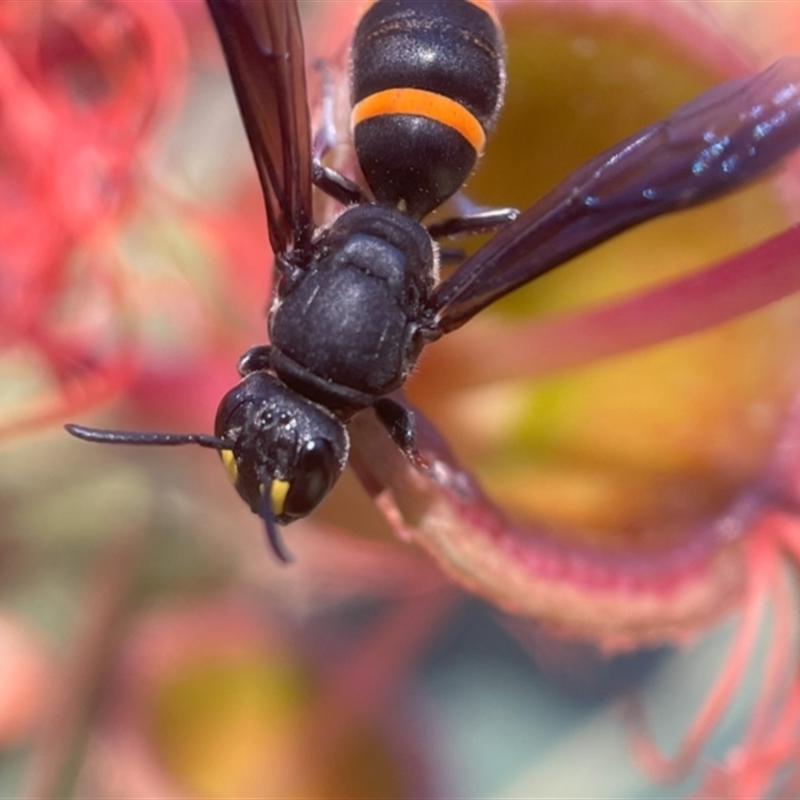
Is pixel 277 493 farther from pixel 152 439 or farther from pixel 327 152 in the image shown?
pixel 327 152

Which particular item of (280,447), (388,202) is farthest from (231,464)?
(388,202)

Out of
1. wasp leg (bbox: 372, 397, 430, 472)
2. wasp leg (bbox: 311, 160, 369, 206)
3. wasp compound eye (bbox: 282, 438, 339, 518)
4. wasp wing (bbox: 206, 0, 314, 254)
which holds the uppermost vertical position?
wasp wing (bbox: 206, 0, 314, 254)

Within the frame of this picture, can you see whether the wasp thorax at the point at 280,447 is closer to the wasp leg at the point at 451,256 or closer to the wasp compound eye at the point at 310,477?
the wasp compound eye at the point at 310,477

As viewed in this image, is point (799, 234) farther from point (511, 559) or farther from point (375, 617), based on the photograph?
point (375, 617)

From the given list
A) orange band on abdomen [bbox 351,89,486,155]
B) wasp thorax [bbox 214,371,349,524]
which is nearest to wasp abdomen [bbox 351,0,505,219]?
orange band on abdomen [bbox 351,89,486,155]

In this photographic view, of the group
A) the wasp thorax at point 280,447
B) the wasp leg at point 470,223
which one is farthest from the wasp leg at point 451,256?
the wasp thorax at point 280,447

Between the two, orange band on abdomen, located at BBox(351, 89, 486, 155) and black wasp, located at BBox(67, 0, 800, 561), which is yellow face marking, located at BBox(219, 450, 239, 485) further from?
orange band on abdomen, located at BBox(351, 89, 486, 155)

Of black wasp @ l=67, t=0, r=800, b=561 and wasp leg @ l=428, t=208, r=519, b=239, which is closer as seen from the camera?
black wasp @ l=67, t=0, r=800, b=561

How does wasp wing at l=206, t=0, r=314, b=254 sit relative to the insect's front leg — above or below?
above

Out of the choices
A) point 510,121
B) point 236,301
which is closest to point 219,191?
point 236,301
